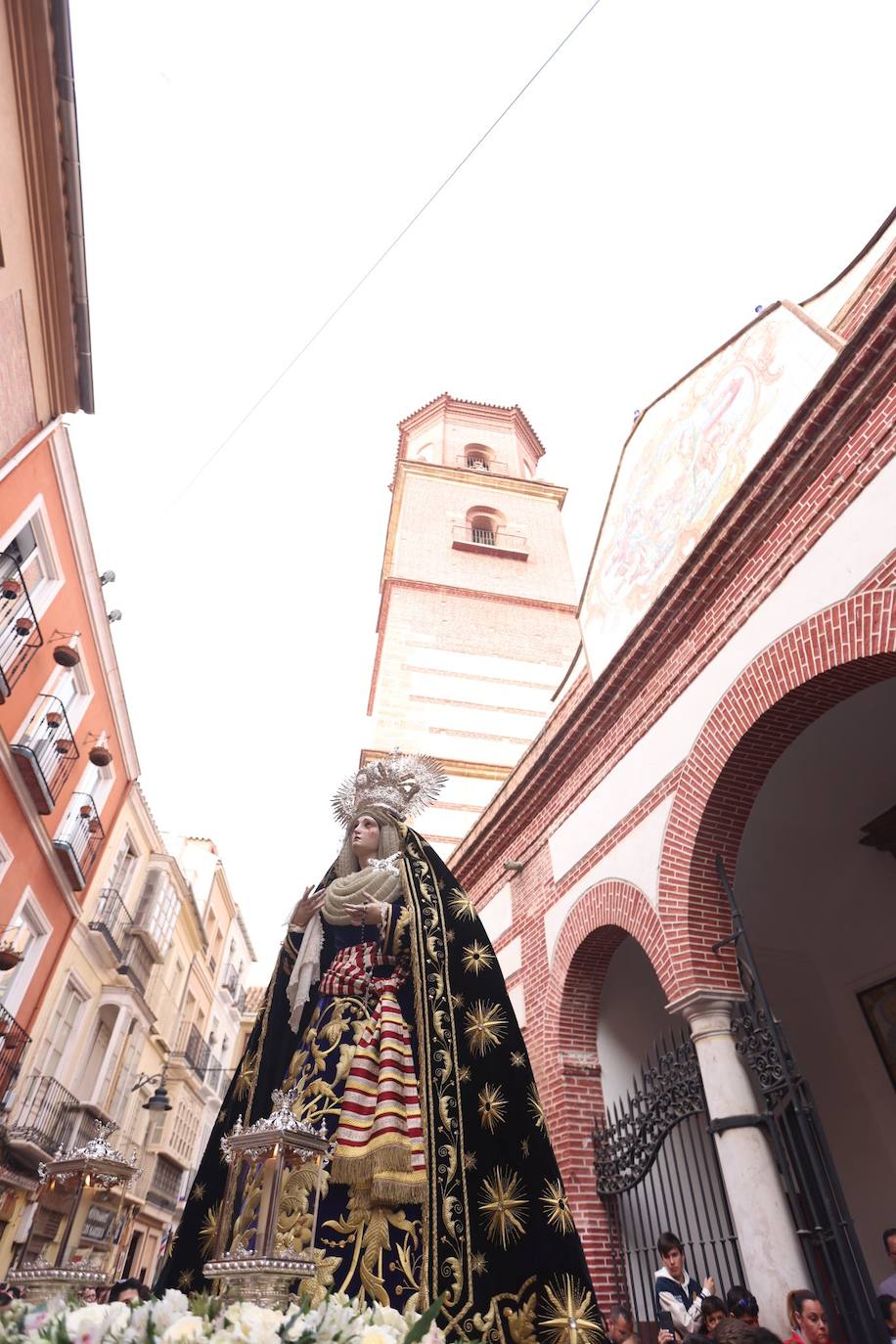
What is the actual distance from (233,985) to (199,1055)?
5.66 metres

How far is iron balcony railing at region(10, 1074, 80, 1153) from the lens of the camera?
12.5 m

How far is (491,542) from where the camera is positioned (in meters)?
19.9

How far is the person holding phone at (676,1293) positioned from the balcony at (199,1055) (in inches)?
834

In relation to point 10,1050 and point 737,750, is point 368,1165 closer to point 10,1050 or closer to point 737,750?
point 737,750

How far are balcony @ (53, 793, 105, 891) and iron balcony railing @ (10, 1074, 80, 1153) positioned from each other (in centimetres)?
317

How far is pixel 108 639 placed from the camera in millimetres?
13266

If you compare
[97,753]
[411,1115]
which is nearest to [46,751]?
[97,753]

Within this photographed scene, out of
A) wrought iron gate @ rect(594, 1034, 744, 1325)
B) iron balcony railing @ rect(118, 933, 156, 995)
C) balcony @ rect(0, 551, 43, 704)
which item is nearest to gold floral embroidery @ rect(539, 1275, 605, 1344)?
wrought iron gate @ rect(594, 1034, 744, 1325)

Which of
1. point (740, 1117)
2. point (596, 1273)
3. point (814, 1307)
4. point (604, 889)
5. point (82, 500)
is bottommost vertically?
point (814, 1307)

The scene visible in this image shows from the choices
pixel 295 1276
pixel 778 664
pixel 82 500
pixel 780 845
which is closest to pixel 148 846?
pixel 82 500

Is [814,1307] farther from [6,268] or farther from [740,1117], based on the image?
[6,268]

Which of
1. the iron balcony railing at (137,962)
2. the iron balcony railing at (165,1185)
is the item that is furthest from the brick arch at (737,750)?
the iron balcony railing at (165,1185)

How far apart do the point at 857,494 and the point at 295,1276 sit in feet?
16.6

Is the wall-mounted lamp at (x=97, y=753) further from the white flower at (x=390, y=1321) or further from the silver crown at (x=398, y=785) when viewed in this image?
the white flower at (x=390, y=1321)
